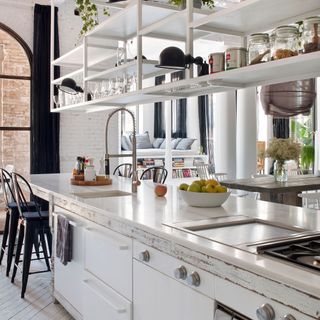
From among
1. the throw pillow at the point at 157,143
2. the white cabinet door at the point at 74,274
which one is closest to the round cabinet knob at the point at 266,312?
the white cabinet door at the point at 74,274

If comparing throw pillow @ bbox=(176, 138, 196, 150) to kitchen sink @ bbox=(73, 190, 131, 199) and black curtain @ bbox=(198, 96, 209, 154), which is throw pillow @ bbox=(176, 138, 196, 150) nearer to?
black curtain @ bbox=(198, 96, 209, 154)

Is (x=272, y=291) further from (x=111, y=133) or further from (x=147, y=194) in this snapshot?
(x=111, y=133)

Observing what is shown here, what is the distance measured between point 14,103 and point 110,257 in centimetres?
473

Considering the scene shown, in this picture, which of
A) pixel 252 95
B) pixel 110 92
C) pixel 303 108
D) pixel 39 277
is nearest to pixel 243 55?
pixel 110 92

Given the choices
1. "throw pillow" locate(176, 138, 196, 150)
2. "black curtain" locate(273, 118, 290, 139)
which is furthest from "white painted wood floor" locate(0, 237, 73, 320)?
"black curtain" locate(273, 118, 290, 139)

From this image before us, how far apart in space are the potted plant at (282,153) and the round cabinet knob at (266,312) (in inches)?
152

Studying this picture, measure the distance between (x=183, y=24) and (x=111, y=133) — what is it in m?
4.18

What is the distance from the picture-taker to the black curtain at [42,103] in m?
6.24

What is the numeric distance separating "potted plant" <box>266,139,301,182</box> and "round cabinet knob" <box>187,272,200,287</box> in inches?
142

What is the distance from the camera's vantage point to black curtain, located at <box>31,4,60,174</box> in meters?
6.24

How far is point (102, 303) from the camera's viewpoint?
241cm

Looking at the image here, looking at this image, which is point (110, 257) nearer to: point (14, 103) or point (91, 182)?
point (91, 182)

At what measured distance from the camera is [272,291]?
4.28 ft

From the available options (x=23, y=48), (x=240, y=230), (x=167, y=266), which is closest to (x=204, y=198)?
(x=240, y=230)
